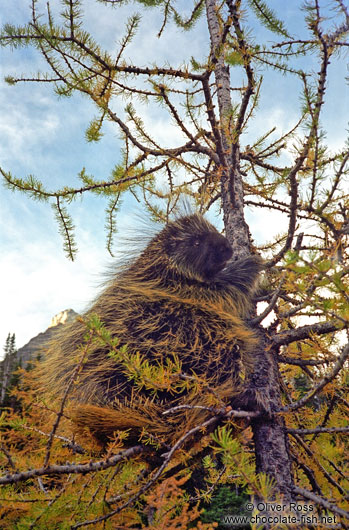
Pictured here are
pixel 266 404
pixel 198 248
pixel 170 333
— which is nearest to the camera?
pixel 266 404

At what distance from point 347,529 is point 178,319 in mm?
1129

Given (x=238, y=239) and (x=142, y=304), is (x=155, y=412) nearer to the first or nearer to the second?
(x=142, y=304)

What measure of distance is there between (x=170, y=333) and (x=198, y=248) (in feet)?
2.61

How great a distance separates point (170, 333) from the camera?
1855 mm

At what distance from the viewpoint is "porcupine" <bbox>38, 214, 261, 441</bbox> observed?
1.56m

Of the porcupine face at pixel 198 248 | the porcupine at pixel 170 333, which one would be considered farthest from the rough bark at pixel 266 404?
the porcupine face at pixel 198 248

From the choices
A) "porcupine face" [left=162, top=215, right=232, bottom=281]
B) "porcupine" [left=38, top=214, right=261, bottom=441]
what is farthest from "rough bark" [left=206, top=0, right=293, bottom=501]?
"porcupine face" [left=162, top=215, right=232, bottom=281]

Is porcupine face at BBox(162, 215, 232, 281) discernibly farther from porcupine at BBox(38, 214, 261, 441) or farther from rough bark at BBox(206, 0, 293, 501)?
rough bark at BBox(206, 0, 293, 501)

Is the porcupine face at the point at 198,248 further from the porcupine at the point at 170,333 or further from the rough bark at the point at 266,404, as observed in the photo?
the rough bark at the point at 266,404

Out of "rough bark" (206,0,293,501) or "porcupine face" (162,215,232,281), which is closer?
"rough bark" (206,0,293,501)

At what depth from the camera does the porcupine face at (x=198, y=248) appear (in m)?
2.38

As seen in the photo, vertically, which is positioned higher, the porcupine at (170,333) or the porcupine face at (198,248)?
the porcupine face at (198,248)

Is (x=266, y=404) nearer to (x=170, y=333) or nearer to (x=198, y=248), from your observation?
(x=170, y=333)

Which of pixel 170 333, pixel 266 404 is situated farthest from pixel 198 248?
pixel 266 404
